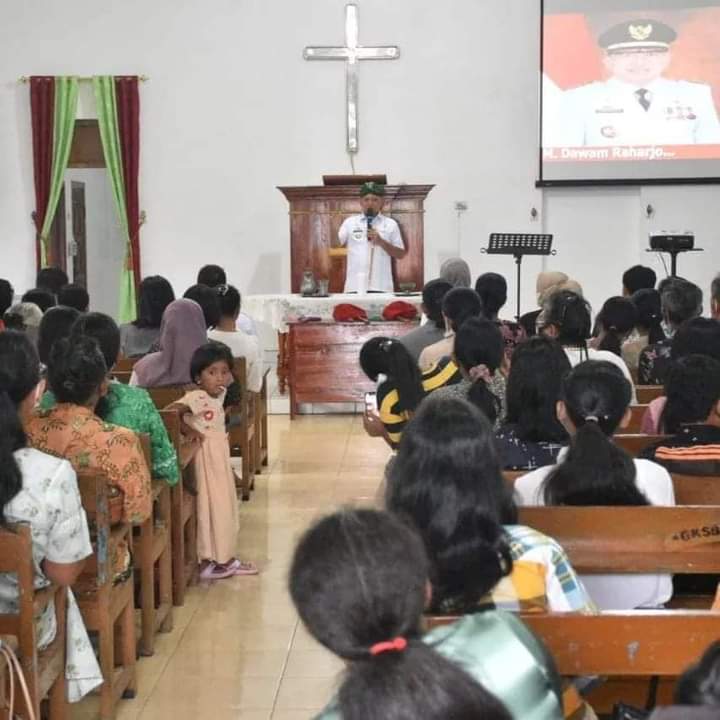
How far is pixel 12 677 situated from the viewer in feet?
8.41

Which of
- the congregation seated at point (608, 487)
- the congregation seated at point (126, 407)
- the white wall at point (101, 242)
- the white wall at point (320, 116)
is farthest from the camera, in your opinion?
the white wall at point (101, 242)

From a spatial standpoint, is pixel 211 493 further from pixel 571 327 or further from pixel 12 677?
pixel 12 677

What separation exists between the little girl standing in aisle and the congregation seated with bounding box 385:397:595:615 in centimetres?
267

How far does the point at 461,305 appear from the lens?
4902mm

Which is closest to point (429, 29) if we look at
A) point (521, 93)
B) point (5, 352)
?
point (521, 93)

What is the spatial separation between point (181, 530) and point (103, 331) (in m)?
0.88

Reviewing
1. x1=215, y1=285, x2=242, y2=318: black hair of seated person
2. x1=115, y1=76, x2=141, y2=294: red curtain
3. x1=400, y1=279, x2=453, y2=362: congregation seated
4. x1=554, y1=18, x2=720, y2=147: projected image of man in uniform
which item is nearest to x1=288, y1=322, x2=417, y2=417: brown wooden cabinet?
x1=215, y1=285, x2=242, y2=318: black hair of seated person

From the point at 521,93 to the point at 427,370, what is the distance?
7291mm

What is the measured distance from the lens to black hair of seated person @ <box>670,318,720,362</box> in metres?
4.36

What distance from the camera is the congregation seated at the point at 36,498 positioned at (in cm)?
284

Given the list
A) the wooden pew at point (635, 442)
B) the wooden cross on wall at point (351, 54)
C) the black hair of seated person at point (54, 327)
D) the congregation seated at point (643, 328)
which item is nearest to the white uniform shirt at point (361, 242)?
the wooden cross on wall at point (351, 54)

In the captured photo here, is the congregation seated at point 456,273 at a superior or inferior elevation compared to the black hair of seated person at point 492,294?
superior

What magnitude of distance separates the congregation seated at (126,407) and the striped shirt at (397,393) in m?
0.77

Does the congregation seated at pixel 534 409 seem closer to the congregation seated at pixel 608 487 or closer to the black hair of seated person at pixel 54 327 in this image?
the congregation seated at pixel 608 487
